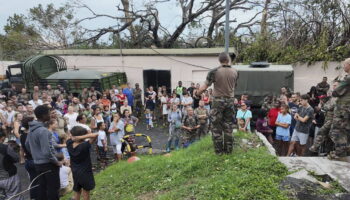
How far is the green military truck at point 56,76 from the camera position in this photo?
14.9 meters

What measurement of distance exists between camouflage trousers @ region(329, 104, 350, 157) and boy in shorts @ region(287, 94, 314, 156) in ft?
7.14

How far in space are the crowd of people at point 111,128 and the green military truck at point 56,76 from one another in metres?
1.06

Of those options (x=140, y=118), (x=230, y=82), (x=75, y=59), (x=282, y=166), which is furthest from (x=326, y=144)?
(x=75, y=59)

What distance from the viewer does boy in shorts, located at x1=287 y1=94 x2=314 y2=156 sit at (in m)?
7.24

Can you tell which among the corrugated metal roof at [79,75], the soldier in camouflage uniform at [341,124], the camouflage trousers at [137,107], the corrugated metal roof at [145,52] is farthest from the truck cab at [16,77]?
the soldier in camouflage uniform at [341,124]

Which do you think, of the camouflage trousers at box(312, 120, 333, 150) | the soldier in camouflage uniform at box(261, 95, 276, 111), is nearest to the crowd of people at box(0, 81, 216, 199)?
the soldier in camouflage uniform at box(261, 95, 276, 111)

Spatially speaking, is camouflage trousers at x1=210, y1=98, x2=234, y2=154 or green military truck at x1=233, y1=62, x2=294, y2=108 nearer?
camouflage trousers at x1=210, y1=98, x2=234, y2=154

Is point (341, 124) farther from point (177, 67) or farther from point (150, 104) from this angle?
point (177, 67)

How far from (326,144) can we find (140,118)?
10021 mm

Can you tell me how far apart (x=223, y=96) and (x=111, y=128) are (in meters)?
4.74

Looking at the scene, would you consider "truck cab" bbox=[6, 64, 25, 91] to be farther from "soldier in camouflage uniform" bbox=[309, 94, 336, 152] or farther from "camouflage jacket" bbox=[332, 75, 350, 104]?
"camouflage jacket" bbox=[332, 75, 350, 104]

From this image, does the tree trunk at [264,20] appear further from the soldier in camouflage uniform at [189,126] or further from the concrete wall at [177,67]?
the soldier in camouflage uniform at [189,126]

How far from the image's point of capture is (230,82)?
494cm

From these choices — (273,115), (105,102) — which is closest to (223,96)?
(273,115)
